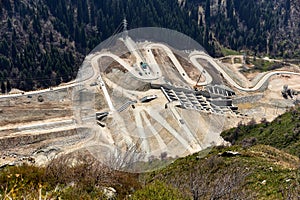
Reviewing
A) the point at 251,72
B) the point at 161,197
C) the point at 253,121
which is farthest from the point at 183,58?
the point at 161,197

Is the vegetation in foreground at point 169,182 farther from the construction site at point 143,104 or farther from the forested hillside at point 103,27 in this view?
the forested hillside at point 103,27

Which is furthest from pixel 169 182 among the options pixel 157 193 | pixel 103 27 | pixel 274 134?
pixel 103 27

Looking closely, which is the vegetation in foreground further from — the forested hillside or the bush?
the forested hillside

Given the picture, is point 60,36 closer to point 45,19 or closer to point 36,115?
point 45,19

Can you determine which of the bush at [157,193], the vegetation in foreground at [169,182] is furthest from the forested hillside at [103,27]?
the bush at [157,193]

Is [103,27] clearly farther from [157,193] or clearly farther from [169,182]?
[157,193]
